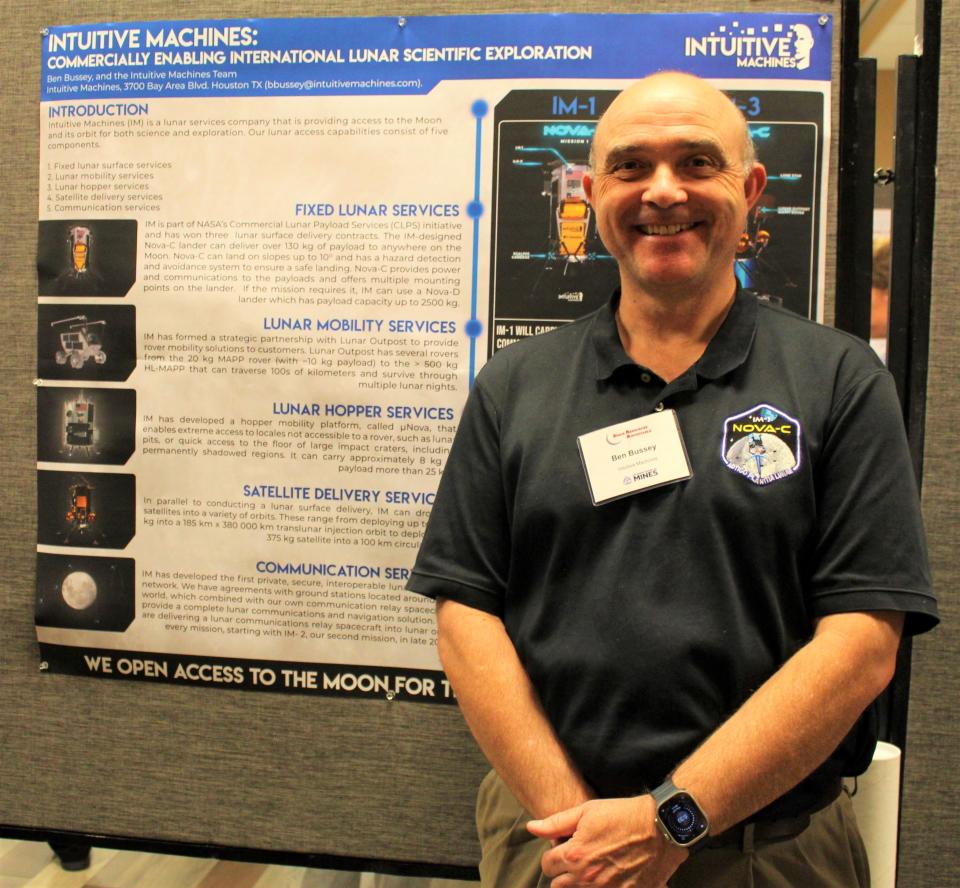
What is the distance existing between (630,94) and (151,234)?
0.89 m

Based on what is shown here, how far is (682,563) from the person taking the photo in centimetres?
93

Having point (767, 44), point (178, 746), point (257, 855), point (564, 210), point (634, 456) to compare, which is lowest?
point (257, 855)

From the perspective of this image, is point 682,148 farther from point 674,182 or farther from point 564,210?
point 564,210

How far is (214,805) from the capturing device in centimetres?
149

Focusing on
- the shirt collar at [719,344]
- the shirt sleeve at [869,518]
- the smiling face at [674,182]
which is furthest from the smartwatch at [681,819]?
the smiling face at [674,182]

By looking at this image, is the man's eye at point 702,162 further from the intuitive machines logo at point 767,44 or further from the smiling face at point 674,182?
the intuitive machines logo at point 767,44

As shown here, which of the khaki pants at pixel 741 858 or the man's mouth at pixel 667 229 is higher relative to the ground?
the man's mouth at pixel 667 229

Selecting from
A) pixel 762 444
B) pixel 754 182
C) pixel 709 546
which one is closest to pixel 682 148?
pixel 754 182

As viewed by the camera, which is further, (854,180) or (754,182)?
(854,180)

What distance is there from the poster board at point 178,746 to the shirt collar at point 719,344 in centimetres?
72

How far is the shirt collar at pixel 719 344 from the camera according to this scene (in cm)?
98

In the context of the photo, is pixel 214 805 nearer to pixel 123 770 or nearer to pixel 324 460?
pixel 123 770

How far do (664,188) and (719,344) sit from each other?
0.20 metres

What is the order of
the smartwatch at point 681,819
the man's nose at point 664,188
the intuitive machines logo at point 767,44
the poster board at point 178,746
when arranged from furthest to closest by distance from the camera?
the poster board at point 178,746, the intuitive machines logo at point 767,44, the man's nose at point 664,188, the smartwatch at point 681,819
